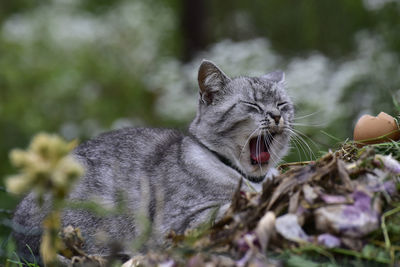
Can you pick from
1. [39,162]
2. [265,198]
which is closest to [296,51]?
[265,198]

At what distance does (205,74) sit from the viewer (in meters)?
3.16

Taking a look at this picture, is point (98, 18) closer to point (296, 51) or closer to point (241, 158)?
point (296, 51)

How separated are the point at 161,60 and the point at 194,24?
1.47 meters

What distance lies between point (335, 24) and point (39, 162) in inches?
290

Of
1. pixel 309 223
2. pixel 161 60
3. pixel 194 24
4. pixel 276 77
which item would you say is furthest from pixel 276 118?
pixel 194 24

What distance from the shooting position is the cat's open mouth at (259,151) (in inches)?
117

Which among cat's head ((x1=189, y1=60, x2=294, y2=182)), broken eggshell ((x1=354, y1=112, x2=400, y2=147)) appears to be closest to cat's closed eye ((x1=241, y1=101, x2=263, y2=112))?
cat's head ((x1=189, y1=60, x2=294, y2=182))

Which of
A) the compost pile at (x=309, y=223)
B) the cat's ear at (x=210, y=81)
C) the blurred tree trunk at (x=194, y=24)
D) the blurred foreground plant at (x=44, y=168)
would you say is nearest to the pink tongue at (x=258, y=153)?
the cat's ear at (x=210, y=81)

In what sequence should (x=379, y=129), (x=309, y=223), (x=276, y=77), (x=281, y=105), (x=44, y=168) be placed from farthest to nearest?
(x=276, y=77)
(x=281, y=105)
(x=379, y=129)
(x=309, y=223)
(x=44, y=168)

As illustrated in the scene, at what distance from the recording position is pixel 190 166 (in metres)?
3.04

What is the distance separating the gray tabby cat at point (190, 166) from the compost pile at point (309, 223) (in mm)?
756

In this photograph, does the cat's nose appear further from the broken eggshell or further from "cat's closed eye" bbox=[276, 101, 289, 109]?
the broken eggshell

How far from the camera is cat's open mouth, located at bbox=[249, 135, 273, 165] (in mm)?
2969

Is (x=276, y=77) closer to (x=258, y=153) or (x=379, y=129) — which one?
(x=258, y=153)
